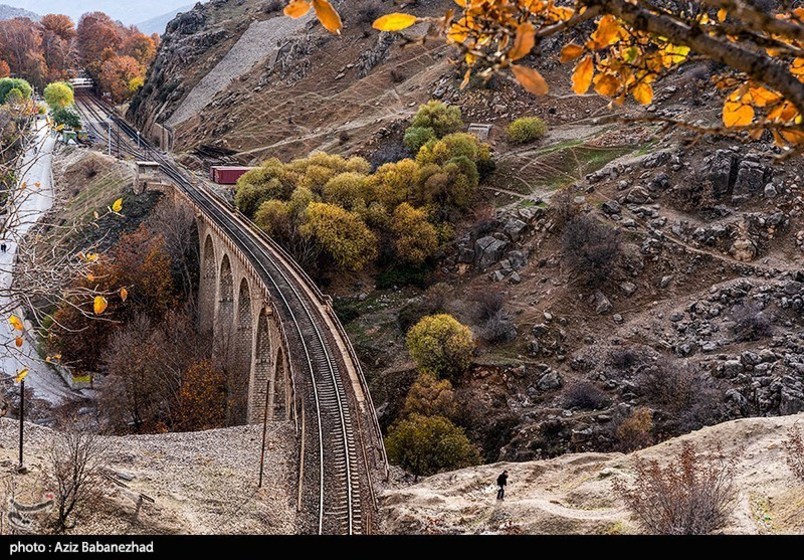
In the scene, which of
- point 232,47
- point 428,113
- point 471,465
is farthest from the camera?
point 232,47

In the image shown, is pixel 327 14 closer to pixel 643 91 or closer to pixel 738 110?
pixel 643 91

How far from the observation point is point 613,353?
23.9 metres

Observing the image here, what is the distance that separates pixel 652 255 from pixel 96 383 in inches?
1132

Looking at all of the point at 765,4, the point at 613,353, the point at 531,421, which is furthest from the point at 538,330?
the point at 765,4

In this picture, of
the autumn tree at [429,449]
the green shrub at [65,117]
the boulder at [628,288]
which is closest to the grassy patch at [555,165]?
the boulder at [628,288]

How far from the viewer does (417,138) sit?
40.2m

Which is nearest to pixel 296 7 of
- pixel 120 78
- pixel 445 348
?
pixel 445 348

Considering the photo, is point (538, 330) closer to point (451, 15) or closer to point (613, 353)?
point (613, 353)

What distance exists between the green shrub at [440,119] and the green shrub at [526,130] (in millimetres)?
3501

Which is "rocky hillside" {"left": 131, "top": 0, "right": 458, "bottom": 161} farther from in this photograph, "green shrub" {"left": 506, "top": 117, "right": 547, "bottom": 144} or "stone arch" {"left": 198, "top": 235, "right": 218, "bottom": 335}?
"stone arch" {"left": 198, "top": 235, "right": 218, "bottom": 335}

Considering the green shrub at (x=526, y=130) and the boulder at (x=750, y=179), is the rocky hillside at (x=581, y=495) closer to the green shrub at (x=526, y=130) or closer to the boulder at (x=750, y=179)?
the boulder at (x=750, y=179)

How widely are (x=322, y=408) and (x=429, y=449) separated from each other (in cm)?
350

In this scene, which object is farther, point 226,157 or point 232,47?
point 232,47

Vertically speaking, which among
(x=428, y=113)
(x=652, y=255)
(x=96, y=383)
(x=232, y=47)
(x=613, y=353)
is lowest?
(x=96, y=383)
